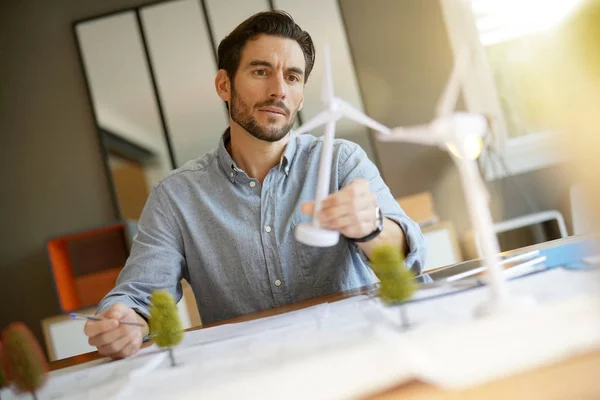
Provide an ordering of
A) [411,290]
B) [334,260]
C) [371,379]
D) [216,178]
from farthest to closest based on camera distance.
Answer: [216,178]
[334,260]
[411,290]
[371,379]

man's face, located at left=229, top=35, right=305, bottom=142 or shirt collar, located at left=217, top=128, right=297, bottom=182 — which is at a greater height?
man's face, located at left=229, top=35, right=305, bottom=142

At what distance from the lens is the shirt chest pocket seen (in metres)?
1.17

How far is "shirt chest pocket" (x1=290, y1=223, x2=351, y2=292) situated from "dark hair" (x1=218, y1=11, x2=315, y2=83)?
50cm

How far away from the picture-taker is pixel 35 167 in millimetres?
3033

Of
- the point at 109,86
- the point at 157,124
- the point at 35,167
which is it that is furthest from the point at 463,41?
the point at 35,167

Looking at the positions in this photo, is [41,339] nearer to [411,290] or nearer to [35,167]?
[35,167]

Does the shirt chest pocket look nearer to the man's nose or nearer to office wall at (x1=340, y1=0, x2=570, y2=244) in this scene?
the man's nose

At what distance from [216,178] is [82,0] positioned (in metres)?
2.26

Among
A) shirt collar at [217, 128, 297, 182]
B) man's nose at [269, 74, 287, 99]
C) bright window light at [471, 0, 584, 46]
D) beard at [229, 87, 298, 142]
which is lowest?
shirt collar at [217, 128, 297, 182]

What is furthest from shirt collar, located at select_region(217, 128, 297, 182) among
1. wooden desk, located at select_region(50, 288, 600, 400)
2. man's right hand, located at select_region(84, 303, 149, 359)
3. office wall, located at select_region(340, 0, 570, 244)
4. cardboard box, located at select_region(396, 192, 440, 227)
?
office wall, located at select_region(340, 0, 570, 244)

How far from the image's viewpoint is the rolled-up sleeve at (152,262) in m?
1.06

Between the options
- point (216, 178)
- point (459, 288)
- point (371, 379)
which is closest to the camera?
point (371, 379)

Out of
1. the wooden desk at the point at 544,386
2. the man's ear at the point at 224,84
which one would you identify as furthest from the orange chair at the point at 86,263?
the wooden desk at the point at 544,386

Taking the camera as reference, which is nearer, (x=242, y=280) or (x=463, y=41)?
(x=242, y=280)
